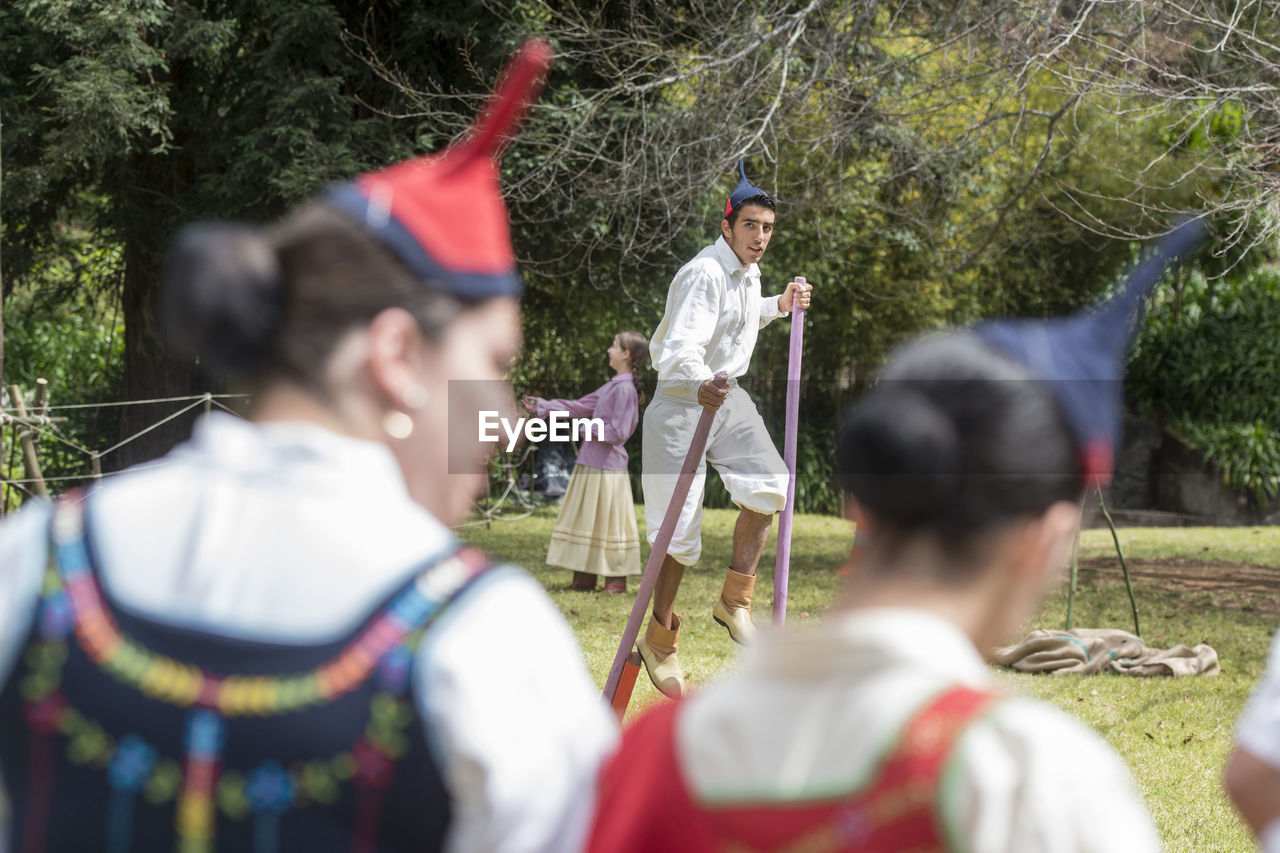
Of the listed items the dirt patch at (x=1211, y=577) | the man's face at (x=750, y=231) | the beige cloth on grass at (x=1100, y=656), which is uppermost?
the man's face at (x=750, y=231)

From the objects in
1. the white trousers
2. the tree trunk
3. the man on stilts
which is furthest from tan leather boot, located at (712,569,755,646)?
the tree trunk

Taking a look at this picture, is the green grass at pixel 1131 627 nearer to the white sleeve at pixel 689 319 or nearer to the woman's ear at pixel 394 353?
the woman's ear at pixel 394 353

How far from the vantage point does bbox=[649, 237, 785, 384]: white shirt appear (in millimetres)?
5098

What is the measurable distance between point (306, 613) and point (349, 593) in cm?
3

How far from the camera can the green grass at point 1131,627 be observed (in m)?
4.45

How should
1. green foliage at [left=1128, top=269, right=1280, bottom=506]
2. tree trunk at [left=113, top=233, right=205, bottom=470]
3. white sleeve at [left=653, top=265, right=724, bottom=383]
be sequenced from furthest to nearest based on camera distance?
green foliage at [left=1128, top=269, right=1280, bottom=506], tree trunk at [left=113, top=233, right=205, bottom=470], white sleeve at [left=653, top=265, right=724, bottom=383]

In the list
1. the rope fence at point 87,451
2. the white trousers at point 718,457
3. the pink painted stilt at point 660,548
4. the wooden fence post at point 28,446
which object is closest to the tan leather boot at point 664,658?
the white trousers at point 718,457

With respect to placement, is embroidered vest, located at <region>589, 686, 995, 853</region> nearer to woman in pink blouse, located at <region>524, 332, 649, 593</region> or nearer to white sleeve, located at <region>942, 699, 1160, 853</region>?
white sleeve, located at <region>942, 699, 1160, 853</region>

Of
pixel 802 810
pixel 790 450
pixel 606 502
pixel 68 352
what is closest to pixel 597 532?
pixel 606 502

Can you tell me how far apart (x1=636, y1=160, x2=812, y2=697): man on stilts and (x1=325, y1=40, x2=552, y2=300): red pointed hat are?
12.7 feet

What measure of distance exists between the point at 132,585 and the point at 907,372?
2.01 ft

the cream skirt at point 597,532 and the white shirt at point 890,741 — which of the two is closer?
the white shirt at point 890,741

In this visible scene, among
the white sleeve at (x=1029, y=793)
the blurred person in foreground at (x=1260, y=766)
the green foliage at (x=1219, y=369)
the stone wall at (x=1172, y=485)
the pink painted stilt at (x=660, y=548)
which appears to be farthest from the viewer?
the green foliage at (x=1219, y=369)

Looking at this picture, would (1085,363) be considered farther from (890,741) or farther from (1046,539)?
(890,741)
